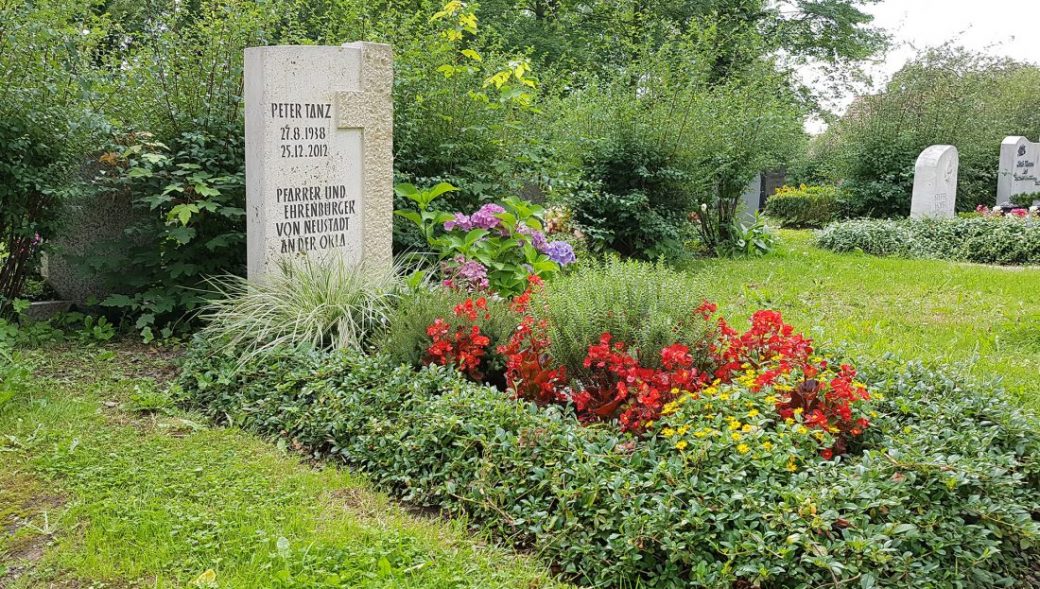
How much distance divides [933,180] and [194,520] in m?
13.6

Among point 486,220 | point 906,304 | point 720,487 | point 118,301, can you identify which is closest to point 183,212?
point 118,301

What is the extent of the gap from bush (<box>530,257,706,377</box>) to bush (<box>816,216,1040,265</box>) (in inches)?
337

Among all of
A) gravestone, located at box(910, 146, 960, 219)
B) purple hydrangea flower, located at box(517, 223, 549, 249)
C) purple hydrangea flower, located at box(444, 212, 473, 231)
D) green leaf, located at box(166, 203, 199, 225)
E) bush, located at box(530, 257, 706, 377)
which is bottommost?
bush, located at box(530, 257, 706, 377)

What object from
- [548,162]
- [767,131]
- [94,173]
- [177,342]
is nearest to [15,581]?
[177,342]

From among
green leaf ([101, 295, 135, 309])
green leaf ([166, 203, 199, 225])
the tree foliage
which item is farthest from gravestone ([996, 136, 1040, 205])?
green leaf ([101, 295, 135, 309])

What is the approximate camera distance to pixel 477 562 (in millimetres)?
2820

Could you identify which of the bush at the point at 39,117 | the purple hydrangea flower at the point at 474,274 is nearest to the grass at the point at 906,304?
the purple hydrangea flower at the point at 474,274

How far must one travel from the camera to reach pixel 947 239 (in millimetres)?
11812

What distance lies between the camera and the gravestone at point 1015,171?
1730 centimetres

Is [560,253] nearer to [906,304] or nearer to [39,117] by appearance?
[906,304]

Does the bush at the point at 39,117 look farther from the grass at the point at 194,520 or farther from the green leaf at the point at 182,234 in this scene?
the grass at the point at 194,520

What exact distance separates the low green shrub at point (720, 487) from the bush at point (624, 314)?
0.41 metres

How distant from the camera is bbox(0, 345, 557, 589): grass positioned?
106 inches

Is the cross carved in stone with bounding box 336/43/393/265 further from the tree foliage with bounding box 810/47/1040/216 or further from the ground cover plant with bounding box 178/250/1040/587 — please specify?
the tree foliage with bounding box 810/47/1040/216
